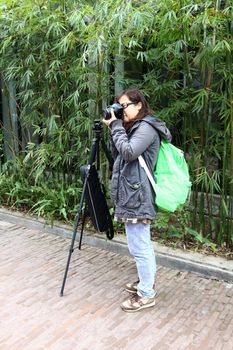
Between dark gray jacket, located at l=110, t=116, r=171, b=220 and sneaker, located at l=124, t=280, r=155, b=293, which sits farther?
sneaker, located at l=124, t=280, r=155, b=293

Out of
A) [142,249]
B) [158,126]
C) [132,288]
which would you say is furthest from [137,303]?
[158,126]

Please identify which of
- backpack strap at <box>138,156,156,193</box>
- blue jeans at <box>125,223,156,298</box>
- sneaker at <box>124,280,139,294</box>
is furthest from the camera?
sneaker at <box>124,280,139,294</box>

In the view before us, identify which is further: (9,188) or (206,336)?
(9,188)

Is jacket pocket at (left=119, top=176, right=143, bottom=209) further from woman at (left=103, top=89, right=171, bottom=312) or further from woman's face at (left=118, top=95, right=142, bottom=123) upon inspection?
woman's face at (left=118, top=95, right=142, bottom=123)

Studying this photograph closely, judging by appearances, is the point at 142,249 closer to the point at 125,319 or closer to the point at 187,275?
the point at 125,319

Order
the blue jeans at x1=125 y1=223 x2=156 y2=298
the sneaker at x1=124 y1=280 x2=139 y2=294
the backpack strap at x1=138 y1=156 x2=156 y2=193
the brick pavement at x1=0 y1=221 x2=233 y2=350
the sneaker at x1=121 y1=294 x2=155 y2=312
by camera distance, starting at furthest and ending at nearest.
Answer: the sneaker at x1=124 y1=280 x2=139 y2=294, the sneaker at x1=121 y1=294 x2=155 y2=312, the blue jeans at x1=125 y1=223 x2=156 y2=298, the backpack strap at x1=138 y1=156 x2=156 y2=193, the brick pavement at x1=0 y1=221 x2=233 y2=350

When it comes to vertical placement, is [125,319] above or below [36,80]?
below

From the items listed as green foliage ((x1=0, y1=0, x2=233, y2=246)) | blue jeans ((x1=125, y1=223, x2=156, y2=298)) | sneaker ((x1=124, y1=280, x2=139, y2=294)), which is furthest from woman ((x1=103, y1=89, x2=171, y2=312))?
green foliage ((x1=0, y1=0, x2=233, y2=246))

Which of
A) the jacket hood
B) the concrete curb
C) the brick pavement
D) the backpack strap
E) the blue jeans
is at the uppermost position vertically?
the jacket hood

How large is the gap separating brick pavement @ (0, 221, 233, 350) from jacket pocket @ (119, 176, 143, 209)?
2.99 feet

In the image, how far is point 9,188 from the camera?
5.76m

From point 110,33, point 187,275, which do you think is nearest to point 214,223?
point 187,275

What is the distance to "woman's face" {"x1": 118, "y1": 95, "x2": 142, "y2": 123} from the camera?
3.02 meters

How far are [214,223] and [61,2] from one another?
289 centimetres
